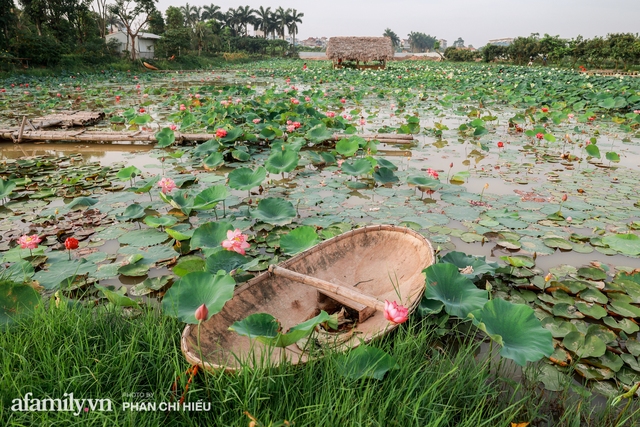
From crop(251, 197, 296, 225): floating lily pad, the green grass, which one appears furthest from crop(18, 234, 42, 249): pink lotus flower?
crop(251, 197, 296, 225): floating lily pad

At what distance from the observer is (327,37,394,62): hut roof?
76.2ft

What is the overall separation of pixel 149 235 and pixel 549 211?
9.96 ft

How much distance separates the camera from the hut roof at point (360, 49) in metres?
23.2

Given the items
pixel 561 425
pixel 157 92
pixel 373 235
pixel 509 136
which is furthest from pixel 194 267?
pixel 157 92

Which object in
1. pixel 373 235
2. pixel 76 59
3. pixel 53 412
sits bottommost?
pixel 53 412

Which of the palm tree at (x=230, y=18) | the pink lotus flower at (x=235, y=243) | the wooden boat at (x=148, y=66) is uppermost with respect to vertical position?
the palm tree at (x=230, y=18)

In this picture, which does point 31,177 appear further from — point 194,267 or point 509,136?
point 509,136

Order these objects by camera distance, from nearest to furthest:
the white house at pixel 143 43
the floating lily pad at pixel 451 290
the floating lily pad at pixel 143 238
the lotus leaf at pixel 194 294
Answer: the lotus leaf at pixel 194 294
the floating lily pad at pixel 451 290
the floating lily pad at pixel 143 238
the white house at pixel 143 43

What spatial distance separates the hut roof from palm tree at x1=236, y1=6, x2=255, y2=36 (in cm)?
3552

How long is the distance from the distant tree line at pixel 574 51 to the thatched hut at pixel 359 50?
1032 cm

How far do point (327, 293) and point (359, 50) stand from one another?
24.0m

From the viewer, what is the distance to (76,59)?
18.3 metres

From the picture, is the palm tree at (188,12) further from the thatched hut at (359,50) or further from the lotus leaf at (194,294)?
the lotus leaf at (194,294)

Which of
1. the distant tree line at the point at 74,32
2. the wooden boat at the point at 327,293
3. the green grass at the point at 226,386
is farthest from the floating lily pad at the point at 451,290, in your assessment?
the distant tree line at the point at 74,32
